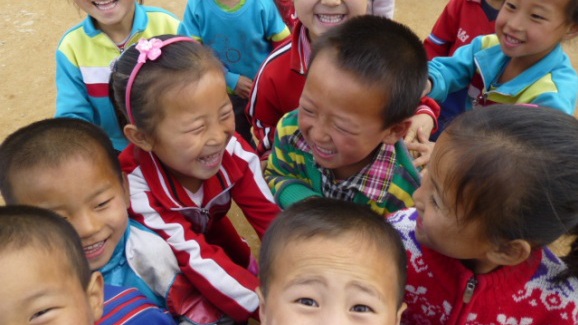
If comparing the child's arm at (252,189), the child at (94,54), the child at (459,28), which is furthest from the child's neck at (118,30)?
the child at (459,28)

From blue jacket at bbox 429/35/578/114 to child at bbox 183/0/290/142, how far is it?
90 centimetres

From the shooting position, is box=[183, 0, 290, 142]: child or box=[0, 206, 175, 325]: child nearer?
box=[0, 206, 175, 325]: child

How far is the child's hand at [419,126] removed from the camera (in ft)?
6.45

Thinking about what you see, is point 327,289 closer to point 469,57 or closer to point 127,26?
point 469,57

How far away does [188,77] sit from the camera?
1630mm

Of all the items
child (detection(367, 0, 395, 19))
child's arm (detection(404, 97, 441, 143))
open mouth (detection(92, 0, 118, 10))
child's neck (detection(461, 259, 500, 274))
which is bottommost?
child's neck (detection(461, 259, 500, 274))

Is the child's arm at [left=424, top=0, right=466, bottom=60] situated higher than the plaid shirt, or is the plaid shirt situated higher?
the child's arm at [left=424, top=0, right=466, bottom=60]

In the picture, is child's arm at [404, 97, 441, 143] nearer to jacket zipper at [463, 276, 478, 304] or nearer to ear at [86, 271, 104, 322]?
jacket zipper at [463, 276, 478, 304]

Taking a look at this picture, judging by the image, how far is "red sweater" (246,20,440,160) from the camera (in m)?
2.09

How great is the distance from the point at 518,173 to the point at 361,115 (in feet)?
1.78

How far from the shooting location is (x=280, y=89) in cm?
217

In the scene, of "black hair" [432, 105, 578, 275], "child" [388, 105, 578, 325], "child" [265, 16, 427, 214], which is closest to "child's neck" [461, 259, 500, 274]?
"child" [388, 105, 578, 325]

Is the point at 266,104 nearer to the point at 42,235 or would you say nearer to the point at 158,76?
the point at 158,76

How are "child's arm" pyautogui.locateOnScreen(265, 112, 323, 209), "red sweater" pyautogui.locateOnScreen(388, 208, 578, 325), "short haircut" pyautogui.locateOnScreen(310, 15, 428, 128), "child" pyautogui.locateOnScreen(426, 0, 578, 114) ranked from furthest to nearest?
"child" pyautogui.locateOnScreen(426, 0, 578, 114), "child's arm" pyautogui.locateOnScreen(265, 112, 323, 209), "short haircut" pyautogui.locateOnScreen(310, 15, 428, 128), "red sweater" pyautogui.locateOnScreen(388, 208, 578, 325)
